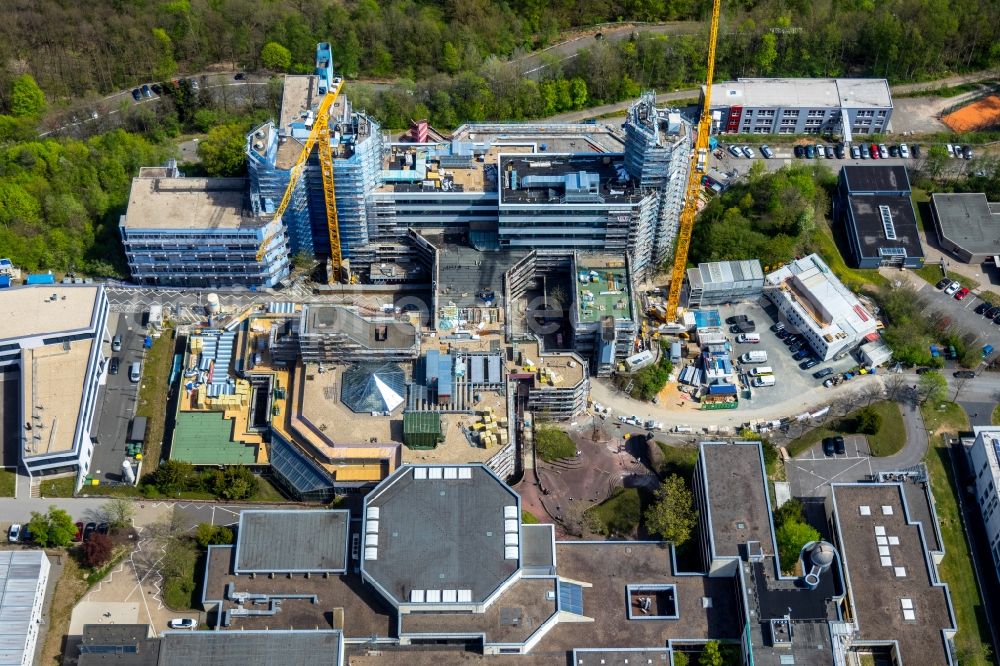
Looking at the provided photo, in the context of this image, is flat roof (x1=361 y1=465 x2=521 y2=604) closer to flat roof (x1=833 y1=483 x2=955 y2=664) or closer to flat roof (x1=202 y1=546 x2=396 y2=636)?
flat roof (x1=202 y1=546 x2=396 y2=636)

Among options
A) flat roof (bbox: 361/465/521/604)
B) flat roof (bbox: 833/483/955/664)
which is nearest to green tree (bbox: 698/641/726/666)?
flat roof (bbox: 833/483/955/664)

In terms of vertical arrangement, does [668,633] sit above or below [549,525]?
below

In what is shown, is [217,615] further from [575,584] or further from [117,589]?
[575,584]

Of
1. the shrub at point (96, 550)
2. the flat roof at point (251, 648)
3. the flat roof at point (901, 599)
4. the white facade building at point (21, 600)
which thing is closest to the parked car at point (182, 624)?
the flat roof at point (251, 648)

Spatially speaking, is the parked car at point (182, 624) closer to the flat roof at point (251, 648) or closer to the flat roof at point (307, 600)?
the flat roof at point (307, 600)

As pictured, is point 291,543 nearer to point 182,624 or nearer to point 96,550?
point 182,624

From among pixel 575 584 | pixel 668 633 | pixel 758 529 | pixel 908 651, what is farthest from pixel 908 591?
pixel 575 584

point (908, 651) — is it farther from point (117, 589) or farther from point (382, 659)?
point (117, 589)
